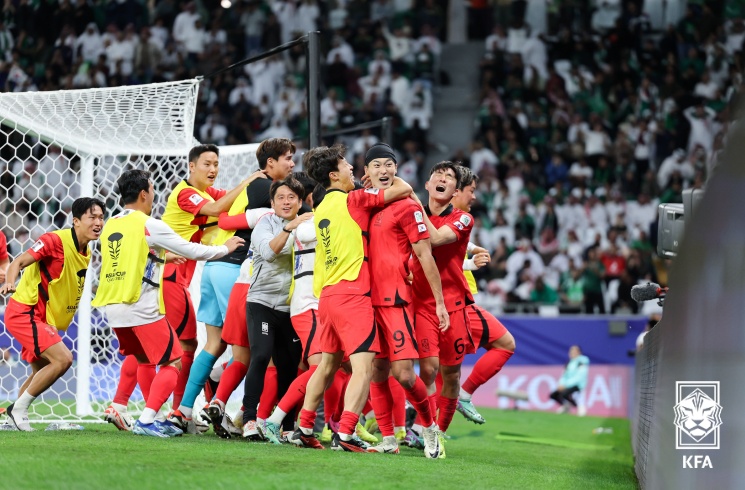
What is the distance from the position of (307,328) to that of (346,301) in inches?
28.3

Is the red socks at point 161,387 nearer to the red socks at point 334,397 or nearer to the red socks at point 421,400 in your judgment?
the red socks at point 334,397

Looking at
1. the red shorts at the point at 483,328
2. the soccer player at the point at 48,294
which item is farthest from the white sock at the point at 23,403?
the red shorts at the point at 483,328

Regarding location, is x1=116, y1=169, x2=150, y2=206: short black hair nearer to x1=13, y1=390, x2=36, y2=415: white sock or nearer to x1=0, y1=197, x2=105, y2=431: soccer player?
x1=0, y1=197, x2=105, y2=431: soccer player

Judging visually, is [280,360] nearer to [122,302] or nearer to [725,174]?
[122,302]

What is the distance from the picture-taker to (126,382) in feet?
28.2

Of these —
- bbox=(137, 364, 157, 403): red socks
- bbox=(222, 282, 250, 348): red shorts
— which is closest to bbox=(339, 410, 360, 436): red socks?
bbox=(222, 282, 250, 348): red shorts

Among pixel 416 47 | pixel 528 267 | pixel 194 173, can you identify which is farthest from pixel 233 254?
pixel 416 47

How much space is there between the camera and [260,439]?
26.4ft

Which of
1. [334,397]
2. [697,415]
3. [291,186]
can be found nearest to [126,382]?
[334,397]

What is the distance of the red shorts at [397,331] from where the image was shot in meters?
7.39

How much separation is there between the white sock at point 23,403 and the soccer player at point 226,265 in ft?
3.70

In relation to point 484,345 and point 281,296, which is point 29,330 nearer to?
point 281,296

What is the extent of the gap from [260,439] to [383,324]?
4.58ft

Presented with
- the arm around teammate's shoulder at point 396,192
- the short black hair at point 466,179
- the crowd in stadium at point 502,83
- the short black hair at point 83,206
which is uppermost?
the crowd in stadium at point 502,83
